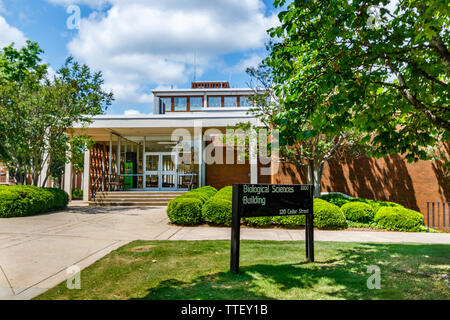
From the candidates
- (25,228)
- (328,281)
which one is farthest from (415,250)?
(25,228)

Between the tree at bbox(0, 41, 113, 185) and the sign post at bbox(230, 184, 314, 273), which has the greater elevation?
the tree at bbox(0, 41, 113, 185)

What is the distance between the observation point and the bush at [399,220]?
31.6 feet

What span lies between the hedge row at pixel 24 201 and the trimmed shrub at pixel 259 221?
727cm

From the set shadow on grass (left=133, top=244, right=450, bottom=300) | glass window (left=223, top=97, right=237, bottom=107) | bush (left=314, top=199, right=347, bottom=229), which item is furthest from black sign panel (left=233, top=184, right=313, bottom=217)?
glass window (left=223, top=97, right=237, bottom=107)

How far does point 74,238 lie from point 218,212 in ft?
12.8

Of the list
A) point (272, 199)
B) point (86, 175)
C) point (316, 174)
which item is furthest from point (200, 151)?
point (272, 199)

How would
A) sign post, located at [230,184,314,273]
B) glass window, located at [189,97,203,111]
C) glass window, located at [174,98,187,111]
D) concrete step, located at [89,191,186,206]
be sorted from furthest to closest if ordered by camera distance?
glass window, located at [174,98,187,111], glass window, located at [189,97,203,111], concrete step, located at [89,191,186,206], sign post, located at [230,184,314,273]

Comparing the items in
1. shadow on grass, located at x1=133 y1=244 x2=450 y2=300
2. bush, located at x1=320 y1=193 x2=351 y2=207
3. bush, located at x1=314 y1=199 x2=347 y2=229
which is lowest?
shadow on grass, located at x1=133 y1=244 x2=450 y2=300

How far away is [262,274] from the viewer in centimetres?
455

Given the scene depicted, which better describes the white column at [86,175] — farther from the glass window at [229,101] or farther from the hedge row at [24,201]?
the glass window at [229,101]

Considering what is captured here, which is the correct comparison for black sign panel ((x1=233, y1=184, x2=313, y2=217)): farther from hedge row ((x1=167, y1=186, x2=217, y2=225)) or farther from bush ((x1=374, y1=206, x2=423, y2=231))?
bush ((x1=374, y1=206, x2=423, y2=231))

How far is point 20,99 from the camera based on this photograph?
40.8 ft

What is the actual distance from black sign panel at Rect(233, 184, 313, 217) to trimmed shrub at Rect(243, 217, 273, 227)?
13.4ft

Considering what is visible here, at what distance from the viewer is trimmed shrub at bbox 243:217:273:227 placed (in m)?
9.38
